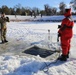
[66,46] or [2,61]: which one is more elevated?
[66,46]

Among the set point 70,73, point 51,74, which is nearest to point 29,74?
point 51,74

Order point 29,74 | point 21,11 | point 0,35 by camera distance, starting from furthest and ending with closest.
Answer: point 21,11 < point 0,35 < point 29,74

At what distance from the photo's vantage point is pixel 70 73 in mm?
5750

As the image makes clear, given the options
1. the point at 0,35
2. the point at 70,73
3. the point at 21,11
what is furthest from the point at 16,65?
the point at 21,11

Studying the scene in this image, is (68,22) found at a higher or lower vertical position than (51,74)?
higher

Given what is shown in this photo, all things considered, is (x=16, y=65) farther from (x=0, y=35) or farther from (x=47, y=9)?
(x=47, y=9)

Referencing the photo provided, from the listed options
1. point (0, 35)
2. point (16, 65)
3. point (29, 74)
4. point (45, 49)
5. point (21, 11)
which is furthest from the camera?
point (21, 11)

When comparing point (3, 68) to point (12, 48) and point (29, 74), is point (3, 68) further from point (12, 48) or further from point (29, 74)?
point (12, 48)

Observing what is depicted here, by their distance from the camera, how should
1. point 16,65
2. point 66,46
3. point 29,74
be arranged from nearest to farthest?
point 29,74 → point 16,65 → point 66,46

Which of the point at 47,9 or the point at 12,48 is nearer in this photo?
the point at 12,48

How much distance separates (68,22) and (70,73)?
5.37 feet

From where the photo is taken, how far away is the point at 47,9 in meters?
78.1

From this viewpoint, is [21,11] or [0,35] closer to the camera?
[0,35]

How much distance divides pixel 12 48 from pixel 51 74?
143 inches
